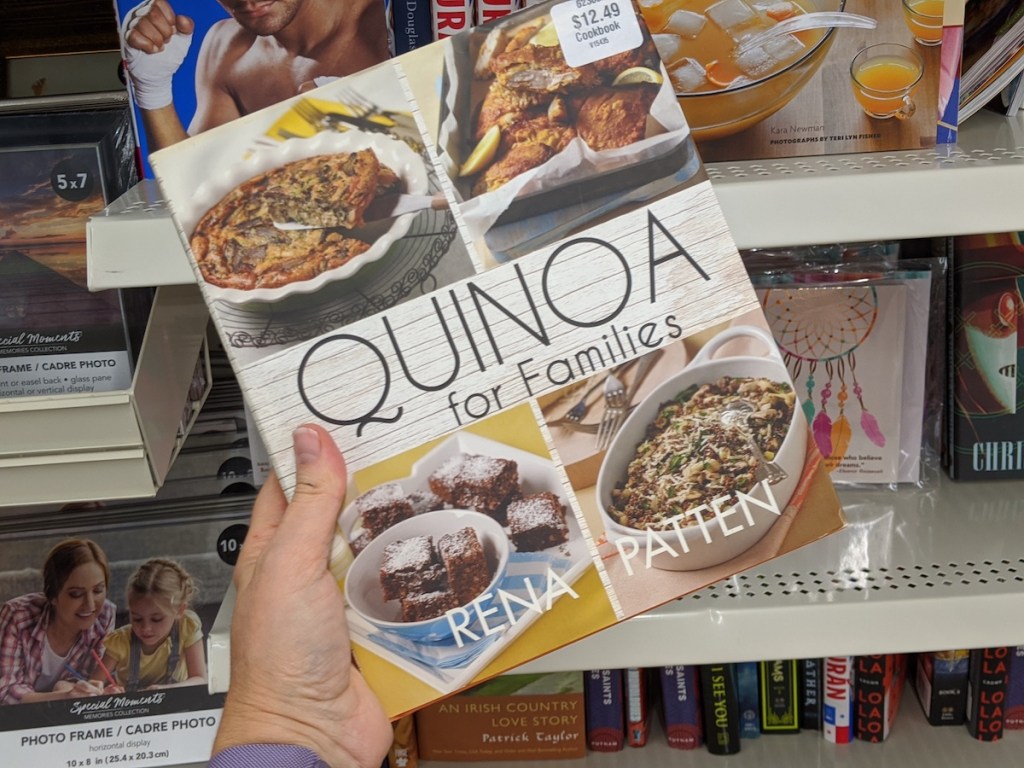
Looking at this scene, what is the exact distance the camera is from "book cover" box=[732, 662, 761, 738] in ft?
4.05

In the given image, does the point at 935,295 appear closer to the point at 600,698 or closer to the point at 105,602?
the point at 600,698

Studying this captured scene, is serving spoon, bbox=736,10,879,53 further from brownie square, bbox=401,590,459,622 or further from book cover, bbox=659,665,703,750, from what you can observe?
book cover, bbox=659,665,703,750

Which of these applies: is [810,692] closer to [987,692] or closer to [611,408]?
Answer: [987,692]

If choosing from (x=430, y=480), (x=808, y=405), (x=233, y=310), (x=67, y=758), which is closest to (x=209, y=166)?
(x=233, y=310)

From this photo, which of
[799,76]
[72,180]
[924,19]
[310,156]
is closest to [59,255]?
[72,180]

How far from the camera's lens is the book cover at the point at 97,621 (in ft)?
3.78

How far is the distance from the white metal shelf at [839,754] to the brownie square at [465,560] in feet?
2.15

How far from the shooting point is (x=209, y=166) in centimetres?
66

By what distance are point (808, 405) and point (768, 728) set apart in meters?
0.48

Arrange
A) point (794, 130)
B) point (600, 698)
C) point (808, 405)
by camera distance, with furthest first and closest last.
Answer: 1. point (600, 698)
2. point (808, 405)
3. point (794, 130)

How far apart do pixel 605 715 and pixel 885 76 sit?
2.82 ft

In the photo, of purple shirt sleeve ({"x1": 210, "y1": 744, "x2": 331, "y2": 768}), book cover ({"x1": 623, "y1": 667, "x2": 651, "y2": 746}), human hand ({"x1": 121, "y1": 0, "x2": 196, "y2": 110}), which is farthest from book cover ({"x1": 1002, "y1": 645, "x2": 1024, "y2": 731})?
human hand ({"x1": 121, "y1": 0, "x2": 196, "y2": 110})

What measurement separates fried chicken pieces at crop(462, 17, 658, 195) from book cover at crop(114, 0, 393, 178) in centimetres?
17

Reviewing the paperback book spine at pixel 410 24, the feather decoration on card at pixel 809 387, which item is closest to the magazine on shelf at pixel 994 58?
the feather decoration on card at pixel 809 387
